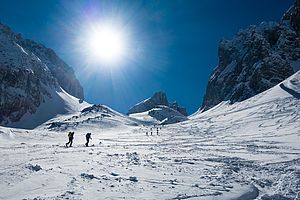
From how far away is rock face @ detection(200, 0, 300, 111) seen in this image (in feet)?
406

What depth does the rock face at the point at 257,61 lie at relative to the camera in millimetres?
123812

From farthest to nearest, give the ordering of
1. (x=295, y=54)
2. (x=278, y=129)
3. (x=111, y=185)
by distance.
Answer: (x=295, y=54) < (x=278, y=129) < (x=111, y=185)

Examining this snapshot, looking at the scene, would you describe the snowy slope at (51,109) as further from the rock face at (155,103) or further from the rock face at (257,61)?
the rock face at (257,61)

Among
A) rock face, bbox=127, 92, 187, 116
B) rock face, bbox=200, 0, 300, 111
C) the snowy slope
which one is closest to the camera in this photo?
the snowy slope

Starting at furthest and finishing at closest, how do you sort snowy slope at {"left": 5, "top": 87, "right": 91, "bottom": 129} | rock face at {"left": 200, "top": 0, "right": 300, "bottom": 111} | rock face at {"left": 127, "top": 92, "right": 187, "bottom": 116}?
rock face at {"left": 127, "top": 92, "right": 187, "bottom": 116} → rock face at {"left": 200, "top": 0, "right": 300, "bottom": 111} → snowy slope at {"left": 5, "top": 87, "right": 91, "bottom": 129}

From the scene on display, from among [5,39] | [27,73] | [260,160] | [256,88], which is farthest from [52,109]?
[260,160]

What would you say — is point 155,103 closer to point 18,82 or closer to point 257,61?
point 257,61

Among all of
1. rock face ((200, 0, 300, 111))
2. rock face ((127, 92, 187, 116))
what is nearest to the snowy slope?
rock face ((127, 92, 187, 116))

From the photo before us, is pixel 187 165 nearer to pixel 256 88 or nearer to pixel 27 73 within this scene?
pixel 27 73

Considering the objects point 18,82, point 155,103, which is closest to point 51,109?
point 18,82

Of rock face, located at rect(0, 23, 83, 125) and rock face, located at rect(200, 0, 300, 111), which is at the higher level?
rock face, located at rect(200, 0, 300, 111)

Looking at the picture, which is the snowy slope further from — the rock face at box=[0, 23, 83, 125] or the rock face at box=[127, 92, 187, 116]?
the rock face at box=[127, 92, 187, 116]

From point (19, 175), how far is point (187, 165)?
8230 millimetres

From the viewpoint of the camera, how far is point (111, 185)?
11062 millimetres
